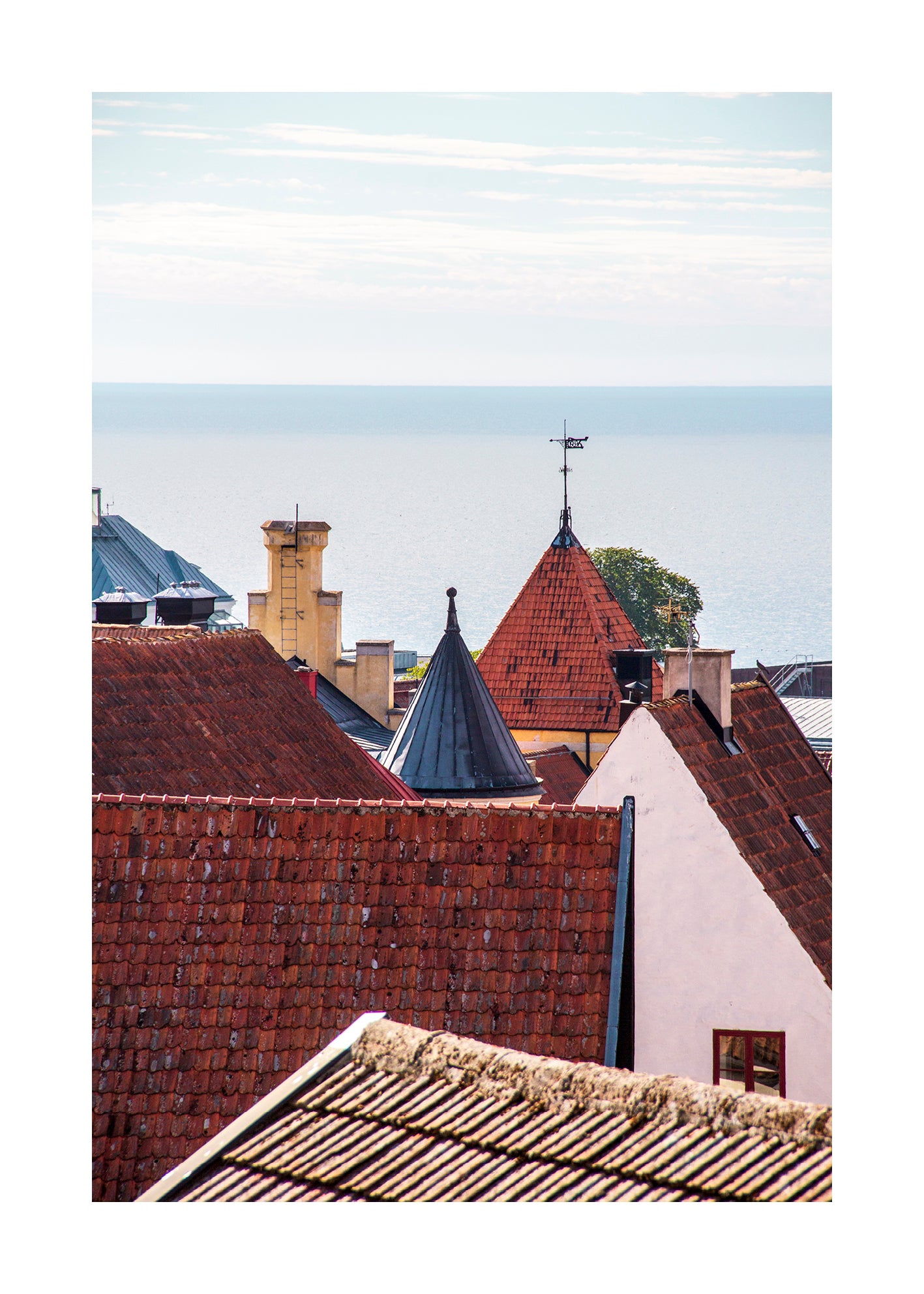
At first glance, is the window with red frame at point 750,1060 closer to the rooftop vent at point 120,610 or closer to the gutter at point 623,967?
the gutter at point 623,967

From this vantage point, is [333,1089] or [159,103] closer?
[333,1089]

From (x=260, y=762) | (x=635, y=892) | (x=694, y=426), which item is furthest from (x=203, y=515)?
(x=635, y=892)

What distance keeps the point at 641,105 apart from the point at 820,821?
798 cm

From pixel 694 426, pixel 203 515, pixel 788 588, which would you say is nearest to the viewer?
pixel 788 588

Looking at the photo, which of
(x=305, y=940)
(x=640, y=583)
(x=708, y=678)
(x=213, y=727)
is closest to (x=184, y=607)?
(x=213, y=727)

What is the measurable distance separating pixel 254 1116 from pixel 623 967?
362 cm

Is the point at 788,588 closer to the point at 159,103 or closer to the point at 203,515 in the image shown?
the point at 203,515

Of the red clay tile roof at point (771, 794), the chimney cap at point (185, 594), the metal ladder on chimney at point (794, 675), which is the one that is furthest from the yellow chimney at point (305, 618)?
the metal ladder on chimney at point (794, 675)

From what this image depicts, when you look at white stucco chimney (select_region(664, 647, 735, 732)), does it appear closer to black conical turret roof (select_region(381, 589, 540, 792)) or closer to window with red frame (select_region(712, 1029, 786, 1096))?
window with red frame (select_region(712, 1029, 786, 1096))

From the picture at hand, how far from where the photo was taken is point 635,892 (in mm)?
11859

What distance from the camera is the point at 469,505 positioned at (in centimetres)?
10781

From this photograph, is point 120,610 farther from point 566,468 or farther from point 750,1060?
point 566,468

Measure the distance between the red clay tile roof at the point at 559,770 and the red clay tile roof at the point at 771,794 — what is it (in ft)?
32.5
